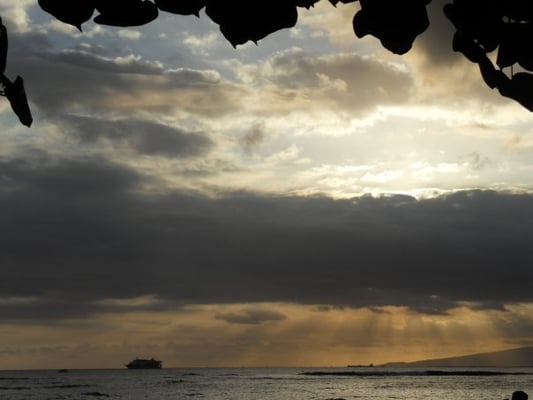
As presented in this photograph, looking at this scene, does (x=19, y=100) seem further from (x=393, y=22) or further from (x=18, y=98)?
(x=393, y=22)

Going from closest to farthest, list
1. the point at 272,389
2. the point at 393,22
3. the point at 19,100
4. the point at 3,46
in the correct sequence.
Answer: the point at 3,46 < the point at 19,100 < the point at 393,22 < the point at 272,389

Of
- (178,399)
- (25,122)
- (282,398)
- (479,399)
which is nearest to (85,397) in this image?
(178,399)

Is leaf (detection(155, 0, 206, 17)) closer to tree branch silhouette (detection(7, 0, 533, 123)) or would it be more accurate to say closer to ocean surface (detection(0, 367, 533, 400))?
tree branch silhouette (detection(7, 0, 533, 123))

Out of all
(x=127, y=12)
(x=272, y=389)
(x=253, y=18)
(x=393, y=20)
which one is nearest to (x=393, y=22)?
(x=393, y=20)

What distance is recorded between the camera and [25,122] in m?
1.63

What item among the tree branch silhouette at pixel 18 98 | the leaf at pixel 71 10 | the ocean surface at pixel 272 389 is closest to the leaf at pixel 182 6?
the leaf at pixel 71 10

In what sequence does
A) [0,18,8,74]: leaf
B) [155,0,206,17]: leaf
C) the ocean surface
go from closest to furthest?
[0,18,8,74]: leaf → [155,0,206,17]: leaf → the ocean surface

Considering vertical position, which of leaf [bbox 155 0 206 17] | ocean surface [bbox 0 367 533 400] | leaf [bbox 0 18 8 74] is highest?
leaf [bbox 155 0 206 17]

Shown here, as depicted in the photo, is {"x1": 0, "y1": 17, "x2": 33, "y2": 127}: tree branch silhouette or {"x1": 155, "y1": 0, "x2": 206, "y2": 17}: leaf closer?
{"x1": 0, "y1": 17, "x2": 33, "y2": 127}: tree branch silhouette

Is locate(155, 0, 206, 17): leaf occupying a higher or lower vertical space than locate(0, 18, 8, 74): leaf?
higher

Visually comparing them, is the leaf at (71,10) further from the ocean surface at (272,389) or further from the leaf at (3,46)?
the ocean surface at (272,389)

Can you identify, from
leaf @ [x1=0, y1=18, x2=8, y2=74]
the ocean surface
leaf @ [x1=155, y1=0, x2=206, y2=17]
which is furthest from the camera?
the ocean surface

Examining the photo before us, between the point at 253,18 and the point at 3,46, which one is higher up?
the point at 253,18

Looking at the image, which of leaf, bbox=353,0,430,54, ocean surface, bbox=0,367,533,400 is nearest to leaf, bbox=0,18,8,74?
leaf, bbox=353,0,430,54
